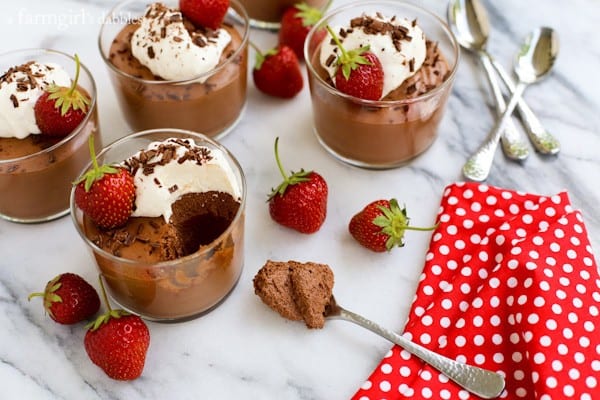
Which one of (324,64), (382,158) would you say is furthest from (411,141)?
(324,64)

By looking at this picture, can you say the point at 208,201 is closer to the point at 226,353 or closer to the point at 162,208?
the point at 162,208

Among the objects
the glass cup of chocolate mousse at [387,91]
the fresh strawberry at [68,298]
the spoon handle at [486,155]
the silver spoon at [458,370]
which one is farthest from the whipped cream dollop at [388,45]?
the fresh strawberry at [68,298]

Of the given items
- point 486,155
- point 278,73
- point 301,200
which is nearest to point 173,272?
point 301,200

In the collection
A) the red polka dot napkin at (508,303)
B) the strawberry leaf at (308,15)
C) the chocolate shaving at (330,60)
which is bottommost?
the red polka dot napkin at (508,303)

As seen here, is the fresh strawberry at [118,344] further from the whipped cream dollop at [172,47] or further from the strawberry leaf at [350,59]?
the strawberry leaf at [350,59]

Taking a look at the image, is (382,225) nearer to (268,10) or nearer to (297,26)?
(297,26)
